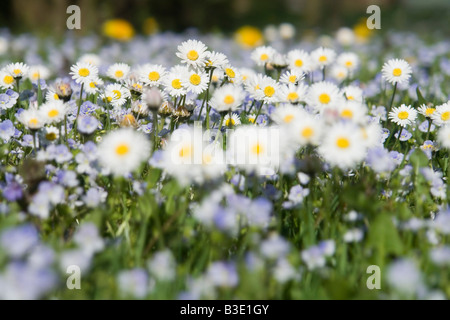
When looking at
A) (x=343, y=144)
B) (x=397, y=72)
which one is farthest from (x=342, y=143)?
(x=397, y=72)

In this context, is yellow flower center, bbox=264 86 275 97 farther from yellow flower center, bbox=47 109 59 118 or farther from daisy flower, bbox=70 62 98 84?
yellow flower center, bbox=47 109 59 118

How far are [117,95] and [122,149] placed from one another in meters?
1.02

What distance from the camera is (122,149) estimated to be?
1.52 metres

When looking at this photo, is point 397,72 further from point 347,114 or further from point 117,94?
point 117,94

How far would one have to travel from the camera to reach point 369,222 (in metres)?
1.67

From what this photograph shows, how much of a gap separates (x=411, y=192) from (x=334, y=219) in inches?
17.0

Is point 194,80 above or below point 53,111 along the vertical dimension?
above

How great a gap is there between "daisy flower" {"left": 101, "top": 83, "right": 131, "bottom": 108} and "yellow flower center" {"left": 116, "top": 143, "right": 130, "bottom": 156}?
936mm

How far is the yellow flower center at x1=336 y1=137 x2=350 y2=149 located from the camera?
1.55m

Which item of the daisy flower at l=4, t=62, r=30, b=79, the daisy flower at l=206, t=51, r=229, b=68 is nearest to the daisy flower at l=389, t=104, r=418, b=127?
the daisy flower at l=206, t=51, r=229, b=68

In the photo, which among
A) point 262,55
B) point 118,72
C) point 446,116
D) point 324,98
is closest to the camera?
point 324,98

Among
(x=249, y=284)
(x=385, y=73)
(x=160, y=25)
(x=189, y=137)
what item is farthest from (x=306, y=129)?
(x=160, y=25)

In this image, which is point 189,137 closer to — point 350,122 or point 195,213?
point 195,213

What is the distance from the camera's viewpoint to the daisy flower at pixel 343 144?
1.54m
